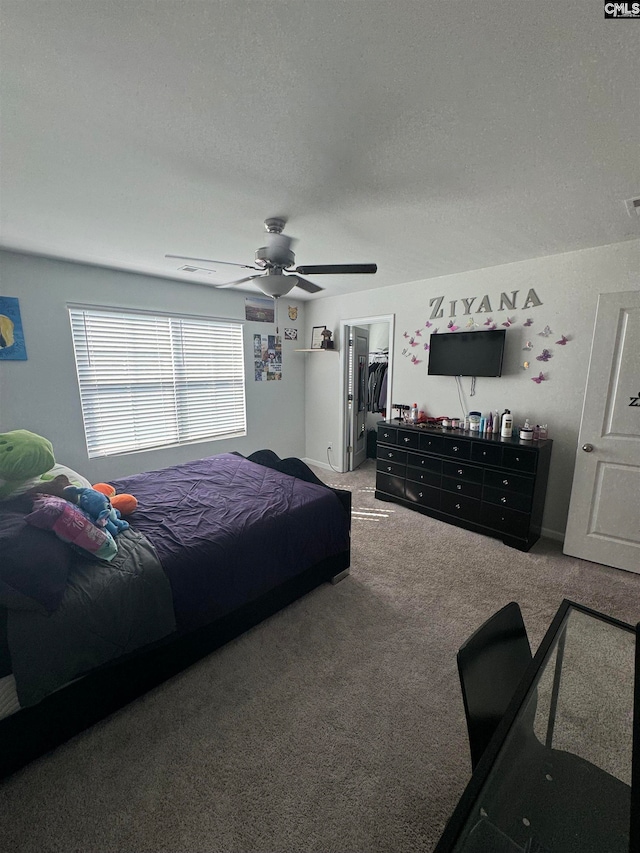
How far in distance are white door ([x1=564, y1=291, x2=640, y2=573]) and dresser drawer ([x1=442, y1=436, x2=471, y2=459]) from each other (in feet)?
2.68

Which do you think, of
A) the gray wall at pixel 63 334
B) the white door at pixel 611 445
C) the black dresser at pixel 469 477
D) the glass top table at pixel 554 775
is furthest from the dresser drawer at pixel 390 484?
the glass top table at pixel 554 775

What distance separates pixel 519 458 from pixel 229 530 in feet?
7.75

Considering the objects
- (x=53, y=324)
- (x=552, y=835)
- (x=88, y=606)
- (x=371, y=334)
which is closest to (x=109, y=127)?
(x=88, y=606)

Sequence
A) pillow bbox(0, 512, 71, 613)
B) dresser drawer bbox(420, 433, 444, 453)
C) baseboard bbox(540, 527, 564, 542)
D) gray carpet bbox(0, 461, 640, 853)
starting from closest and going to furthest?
gray carpet bbox(0, 461, 640, 853) → pillow bbox(0, 512, 71, 613) → baseboard bbox(540, 527, 564, 542) → dresser drawer bbox(420, 433, 444, 453)

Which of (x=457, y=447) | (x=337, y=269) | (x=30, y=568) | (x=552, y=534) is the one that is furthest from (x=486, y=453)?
(x=30, y=568)

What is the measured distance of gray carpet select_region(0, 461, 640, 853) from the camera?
1.14m

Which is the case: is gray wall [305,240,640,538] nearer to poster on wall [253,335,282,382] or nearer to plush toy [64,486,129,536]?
poster on wall [253,335,282,382]

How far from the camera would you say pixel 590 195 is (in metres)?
1.83

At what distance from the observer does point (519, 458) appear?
9.14ft

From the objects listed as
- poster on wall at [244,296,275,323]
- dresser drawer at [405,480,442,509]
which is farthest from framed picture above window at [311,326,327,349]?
dresser drawer at [405,480,442,509]

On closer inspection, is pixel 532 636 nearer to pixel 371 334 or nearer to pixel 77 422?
pixel 77 422

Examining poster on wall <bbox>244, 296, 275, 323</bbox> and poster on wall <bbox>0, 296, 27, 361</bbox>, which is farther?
poster on wall <bbox>244, 296, 275, 323</bbox>

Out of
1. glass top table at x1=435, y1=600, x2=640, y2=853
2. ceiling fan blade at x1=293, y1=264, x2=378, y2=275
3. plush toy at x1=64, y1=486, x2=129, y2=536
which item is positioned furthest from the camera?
ceiling fan blade at x1=293, y1=264, x2=378, y2=275

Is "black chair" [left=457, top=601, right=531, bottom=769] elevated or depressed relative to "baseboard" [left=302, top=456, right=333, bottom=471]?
elevated
